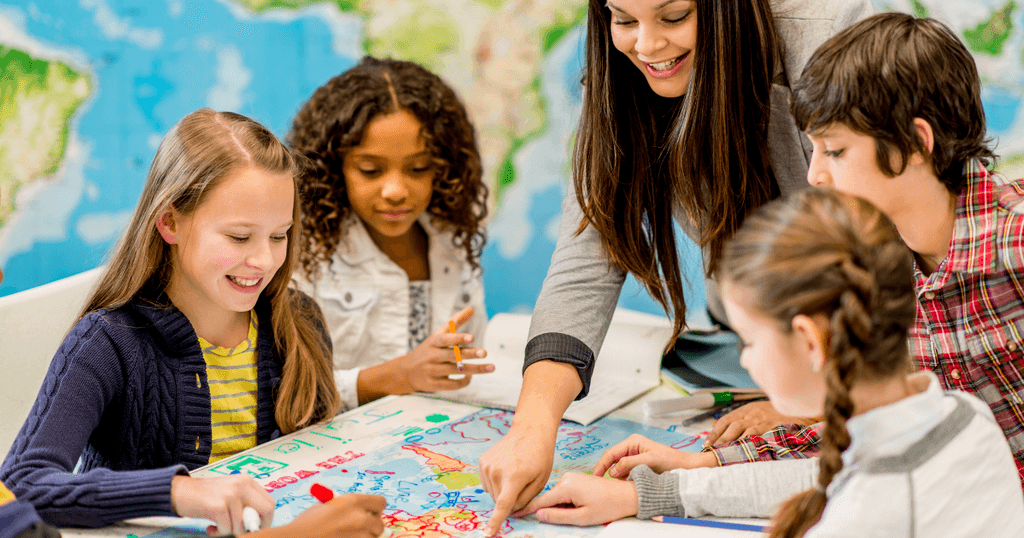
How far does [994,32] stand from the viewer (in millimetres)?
2062

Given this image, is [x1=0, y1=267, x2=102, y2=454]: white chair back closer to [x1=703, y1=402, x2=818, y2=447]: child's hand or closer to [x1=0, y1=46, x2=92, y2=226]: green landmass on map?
[x1=703, y1=402, x2=818, y2=447]: child's hand

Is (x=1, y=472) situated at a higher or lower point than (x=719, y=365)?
higher

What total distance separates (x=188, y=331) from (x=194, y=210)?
15 cm

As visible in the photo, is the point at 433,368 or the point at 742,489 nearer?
the point at 742,489

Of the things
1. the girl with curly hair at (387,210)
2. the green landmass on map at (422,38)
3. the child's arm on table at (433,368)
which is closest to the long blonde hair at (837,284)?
the child's arm on table at (433,368)

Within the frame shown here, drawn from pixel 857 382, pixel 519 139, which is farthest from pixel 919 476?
pixel 519 139

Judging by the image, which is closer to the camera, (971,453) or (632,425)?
(971,453)

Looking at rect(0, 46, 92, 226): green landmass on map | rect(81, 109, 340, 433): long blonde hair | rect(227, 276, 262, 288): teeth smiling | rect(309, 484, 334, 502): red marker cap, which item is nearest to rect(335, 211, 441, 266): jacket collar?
rect(81, 109, 340, 433): long blonde hair

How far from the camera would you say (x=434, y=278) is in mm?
1776

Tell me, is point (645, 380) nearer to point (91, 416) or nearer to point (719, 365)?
point (719, 365)

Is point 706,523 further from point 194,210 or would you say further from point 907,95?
point 194,210

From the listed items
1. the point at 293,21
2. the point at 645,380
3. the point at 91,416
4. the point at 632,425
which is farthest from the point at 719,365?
the point at 293,21

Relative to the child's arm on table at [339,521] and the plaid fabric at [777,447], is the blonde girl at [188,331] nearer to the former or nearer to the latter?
the child's arm on table at [339,521]

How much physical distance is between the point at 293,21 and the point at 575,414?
1.87 meters
